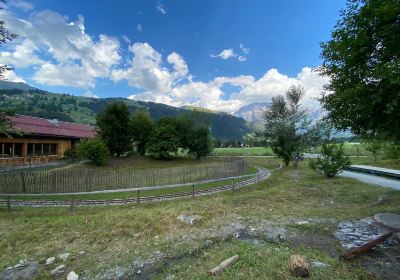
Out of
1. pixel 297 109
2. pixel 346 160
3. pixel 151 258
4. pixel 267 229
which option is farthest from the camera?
pixel 297 109

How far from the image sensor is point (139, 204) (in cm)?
1466

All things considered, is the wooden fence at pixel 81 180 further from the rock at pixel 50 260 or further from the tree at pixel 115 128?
the tree at pixel 115 128

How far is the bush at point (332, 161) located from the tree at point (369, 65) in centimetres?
1292

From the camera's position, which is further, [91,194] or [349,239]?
[91,194]

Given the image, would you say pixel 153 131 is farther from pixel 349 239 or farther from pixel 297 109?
pixel 349 239

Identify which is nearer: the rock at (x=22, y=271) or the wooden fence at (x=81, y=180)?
the rock at (x=22, y=271)

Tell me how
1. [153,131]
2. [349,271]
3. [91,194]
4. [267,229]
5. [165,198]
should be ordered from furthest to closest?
1. [153,131]
2. [91,194]
3. [165,198]
4. [267,229]
5. [349,271]

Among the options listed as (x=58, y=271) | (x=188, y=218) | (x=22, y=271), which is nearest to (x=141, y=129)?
(x=188, y=218)

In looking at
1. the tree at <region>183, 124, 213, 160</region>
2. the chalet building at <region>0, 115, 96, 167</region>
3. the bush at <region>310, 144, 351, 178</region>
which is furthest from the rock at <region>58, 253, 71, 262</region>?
the tree at <region>183, 124, 213, 160</region>

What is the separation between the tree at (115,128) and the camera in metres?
45.2

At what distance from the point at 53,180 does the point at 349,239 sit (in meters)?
18.6

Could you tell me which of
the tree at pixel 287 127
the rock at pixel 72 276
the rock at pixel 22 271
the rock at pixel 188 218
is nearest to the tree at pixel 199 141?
the tree at pixel 287 127

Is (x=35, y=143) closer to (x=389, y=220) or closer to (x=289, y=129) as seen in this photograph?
(x=289, y=129)

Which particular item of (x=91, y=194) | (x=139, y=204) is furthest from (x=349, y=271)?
(x=91, y=194)
